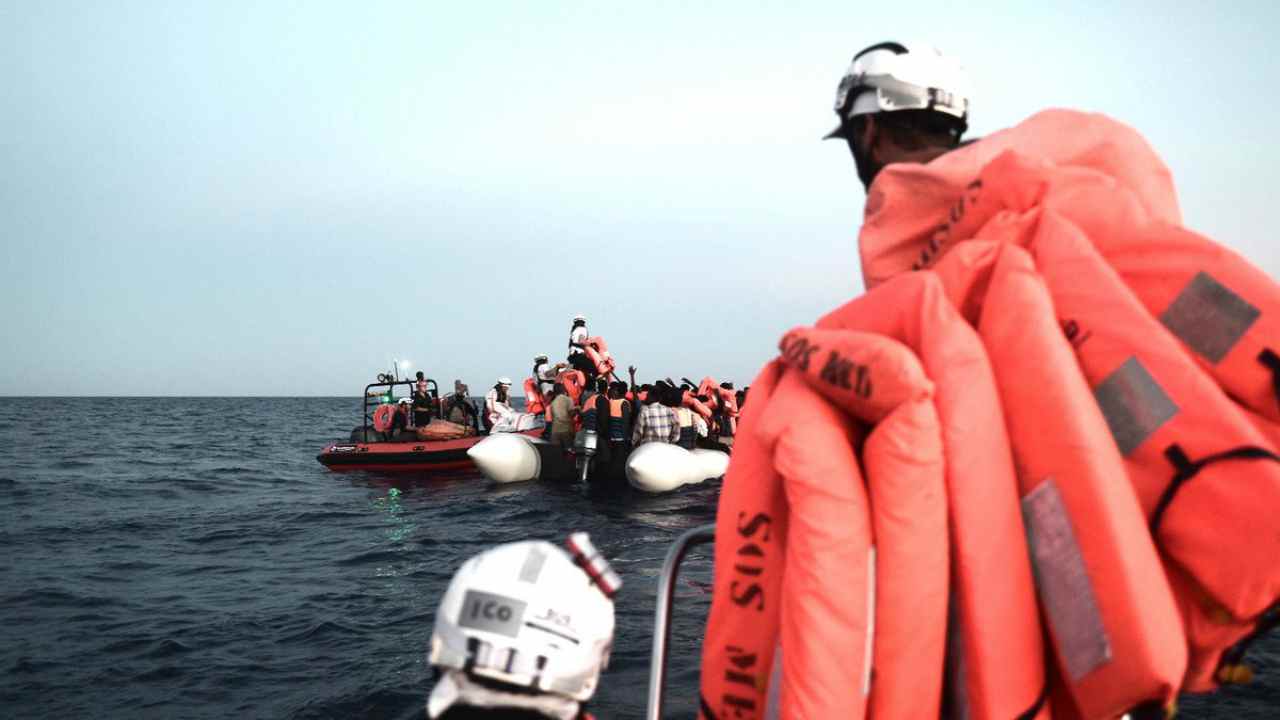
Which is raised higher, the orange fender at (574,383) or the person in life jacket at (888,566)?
the orange fender at (574,383)

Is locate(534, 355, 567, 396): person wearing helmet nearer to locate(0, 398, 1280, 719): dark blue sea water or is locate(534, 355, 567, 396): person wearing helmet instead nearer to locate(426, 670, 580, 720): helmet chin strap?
locate(0, 398, 1280, 719): dark blue sea water

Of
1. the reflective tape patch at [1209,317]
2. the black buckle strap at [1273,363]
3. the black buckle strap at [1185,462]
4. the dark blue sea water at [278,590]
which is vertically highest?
the reflective tape patch at [1209,317]

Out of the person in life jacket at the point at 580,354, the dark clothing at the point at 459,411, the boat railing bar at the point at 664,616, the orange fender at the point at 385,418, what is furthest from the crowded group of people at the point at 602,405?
the boat railing bar at the point at 664,616

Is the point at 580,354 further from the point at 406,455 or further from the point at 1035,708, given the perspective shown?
the point at 1035,708

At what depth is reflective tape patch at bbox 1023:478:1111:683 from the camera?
1112 millimetres

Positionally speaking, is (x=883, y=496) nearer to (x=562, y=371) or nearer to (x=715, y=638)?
(x=715, y=638)

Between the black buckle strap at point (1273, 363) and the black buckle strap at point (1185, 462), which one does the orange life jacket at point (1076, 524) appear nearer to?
the black buckle strap at point (1185, 462)

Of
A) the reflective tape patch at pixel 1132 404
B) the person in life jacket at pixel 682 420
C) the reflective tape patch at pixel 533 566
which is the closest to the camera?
the reflective tape patch at pixel 1132 404

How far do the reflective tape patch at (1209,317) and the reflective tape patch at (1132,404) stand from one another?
136 mm

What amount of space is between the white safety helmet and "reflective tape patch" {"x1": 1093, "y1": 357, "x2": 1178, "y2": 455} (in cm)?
85

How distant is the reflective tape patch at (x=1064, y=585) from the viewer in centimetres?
111

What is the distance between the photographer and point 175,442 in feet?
120

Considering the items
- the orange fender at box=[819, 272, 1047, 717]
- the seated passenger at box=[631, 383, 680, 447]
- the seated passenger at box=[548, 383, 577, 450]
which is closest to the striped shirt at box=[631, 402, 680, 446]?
the seated passenger at box=[631, 383, 680, 447]

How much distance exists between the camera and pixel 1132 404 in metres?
1.19
